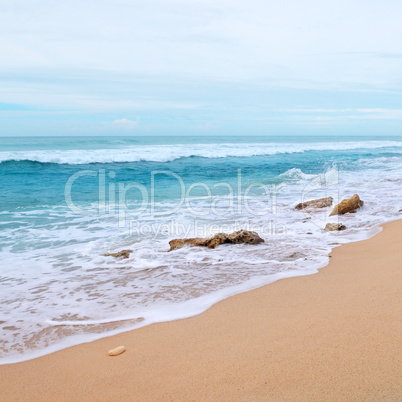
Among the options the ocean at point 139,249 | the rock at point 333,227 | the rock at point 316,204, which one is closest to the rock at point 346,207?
the ocean at point 139,249

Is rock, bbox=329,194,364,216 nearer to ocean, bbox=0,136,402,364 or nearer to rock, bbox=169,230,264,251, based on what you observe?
ocean, bbox=0,136,402,364

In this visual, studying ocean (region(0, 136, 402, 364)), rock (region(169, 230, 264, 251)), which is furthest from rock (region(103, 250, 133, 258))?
rock (region(169, 230, 264, 251))

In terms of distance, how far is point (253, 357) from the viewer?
2.32m

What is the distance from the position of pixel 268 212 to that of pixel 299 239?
284cm

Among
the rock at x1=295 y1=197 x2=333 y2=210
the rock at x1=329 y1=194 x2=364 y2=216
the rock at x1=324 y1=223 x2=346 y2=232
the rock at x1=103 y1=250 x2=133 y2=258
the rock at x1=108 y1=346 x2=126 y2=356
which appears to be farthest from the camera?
the rock at x1=295 y1=197 x2=333 y2=210

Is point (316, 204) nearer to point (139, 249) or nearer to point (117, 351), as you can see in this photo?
point (139, 249)

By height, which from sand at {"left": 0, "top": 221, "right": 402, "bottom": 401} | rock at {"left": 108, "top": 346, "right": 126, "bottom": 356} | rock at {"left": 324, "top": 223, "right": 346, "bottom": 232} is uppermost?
rock at {"left": 324, "top": 223, "right": 346, "bottom": 232}

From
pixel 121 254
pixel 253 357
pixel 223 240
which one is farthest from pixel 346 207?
pixel 253 357

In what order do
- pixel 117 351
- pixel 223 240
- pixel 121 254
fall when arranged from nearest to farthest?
1. pixel 117 351
2. pixel 121 254
3. pixel 223 240

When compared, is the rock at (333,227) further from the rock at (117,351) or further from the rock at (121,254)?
the rock at (117,351)

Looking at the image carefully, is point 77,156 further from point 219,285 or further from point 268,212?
point 219,285

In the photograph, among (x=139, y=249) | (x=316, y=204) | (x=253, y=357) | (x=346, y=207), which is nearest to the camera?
(x=253, y=357)

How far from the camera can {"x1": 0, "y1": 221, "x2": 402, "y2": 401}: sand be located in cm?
199

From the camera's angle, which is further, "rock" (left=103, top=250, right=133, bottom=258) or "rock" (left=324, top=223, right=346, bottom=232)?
"rock" (left=324, top=223, right=346, bottom=232)
